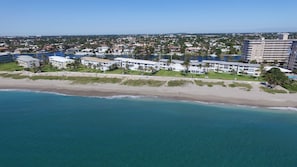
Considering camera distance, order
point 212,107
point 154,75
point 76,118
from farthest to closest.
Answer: point 154,75, point 212,107, point 76,118

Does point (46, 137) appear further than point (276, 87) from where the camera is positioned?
No

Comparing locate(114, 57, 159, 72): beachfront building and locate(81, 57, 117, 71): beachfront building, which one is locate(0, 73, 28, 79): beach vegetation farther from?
locate(114, 57, 159, 72): beachfront building

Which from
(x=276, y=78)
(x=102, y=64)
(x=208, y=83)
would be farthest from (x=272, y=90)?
(x=102, y=64)

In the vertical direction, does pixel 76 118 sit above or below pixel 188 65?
below

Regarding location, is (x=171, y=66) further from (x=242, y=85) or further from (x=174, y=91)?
(x=242, y=85)

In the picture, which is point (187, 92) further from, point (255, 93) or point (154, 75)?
point (154, 75)

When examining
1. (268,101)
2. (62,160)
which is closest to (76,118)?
(62,160)

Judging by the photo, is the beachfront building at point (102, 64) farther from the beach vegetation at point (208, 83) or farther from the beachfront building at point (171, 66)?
the beach vegetation at point (208, 83)
